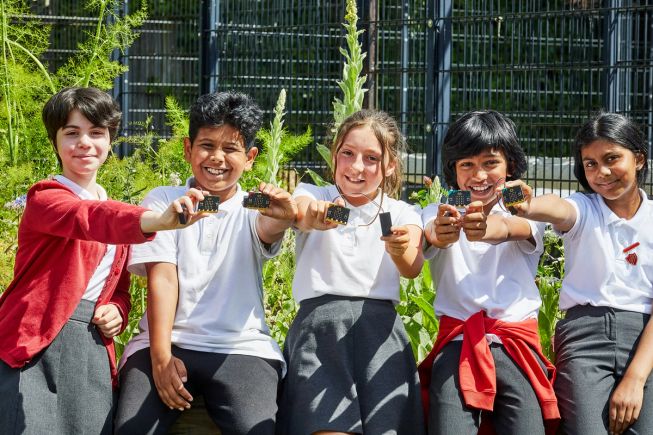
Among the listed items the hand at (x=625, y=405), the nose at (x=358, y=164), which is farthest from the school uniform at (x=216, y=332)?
the hand at (x=625, y=405)

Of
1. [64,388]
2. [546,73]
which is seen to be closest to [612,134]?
[64,388]

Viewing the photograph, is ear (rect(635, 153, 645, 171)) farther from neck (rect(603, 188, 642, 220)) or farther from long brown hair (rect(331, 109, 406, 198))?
long brown hair (rect(331, 109, 406, 198))

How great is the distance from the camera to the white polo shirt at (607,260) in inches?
121

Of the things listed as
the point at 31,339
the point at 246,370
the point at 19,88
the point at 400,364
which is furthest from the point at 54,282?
the point at 19,88

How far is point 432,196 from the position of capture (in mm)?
4203

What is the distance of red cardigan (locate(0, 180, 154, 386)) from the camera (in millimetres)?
2793

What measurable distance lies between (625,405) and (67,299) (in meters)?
1.68

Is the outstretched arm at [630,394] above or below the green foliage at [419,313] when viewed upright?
below

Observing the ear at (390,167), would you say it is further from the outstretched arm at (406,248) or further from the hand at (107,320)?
the hand at (107,320)

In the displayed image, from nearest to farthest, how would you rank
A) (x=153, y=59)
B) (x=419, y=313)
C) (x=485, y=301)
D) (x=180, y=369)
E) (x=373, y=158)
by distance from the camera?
(x=180, y=369)
(x=485, y=301)
(x=373, y=158)
(x=419, y=313)
(x=153, y=59)

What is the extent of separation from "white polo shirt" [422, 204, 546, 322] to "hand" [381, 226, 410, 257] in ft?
0.69

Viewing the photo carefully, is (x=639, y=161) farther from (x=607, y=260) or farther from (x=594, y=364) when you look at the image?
(x=594, y=364)

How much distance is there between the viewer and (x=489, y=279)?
302cm

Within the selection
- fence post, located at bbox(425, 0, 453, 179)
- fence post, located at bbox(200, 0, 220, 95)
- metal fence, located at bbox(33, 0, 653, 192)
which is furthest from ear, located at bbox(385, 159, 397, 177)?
fence post, located at bbox(200, 0, 220, 95)
